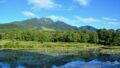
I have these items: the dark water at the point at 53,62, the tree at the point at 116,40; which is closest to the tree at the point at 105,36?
the tree at the point at 116,40

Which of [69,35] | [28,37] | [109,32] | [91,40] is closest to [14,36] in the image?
[28,37]

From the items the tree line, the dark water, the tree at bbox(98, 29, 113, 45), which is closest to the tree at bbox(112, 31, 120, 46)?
the tree line

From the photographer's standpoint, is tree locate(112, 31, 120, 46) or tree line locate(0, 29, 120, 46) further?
tree line locate(0, 29, 120, 46)

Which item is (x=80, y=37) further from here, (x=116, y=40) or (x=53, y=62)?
(x=53, y=62)

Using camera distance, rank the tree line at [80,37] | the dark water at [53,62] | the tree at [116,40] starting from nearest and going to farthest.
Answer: the dark water at [53,62]
the tree at [116,40]
the tree line at [80,37]

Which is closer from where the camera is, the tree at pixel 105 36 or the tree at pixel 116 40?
the tree at pixel 116 40

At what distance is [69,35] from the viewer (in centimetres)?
14225

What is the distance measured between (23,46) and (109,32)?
175 ft

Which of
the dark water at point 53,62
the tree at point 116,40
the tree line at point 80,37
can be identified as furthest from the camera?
the tree line at point 80,37

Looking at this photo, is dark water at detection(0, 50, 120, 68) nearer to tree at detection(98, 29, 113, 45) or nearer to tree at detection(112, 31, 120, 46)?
tree at detection(112, 31, 120, 46)

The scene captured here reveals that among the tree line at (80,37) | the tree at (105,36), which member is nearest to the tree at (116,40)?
the tree line at (80,37)

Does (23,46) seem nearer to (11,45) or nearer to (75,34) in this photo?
(11,45)

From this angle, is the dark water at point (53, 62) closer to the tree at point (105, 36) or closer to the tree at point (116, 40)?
the tree at point (116, 40)

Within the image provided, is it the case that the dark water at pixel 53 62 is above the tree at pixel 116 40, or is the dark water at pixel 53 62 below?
below
